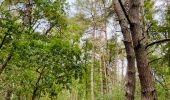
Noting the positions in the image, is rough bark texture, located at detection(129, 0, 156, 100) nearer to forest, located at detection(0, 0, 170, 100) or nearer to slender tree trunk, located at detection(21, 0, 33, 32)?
forest, located at detection(0, 0, 170, 100)

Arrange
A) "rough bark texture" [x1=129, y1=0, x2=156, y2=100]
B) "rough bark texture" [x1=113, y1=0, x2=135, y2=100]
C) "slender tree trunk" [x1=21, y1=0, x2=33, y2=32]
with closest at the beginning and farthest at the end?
"rough bark texture" [x1=129, y1=0, x2=156, y2=100] → "rough bark texture" [x1=113, y1=0, x2=135, y2=100] → "slender tree trunk" [x1=21, y1=0, x2=33, y2=32]

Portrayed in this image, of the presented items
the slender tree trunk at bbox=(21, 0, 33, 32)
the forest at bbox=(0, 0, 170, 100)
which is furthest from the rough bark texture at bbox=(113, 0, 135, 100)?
the slender tree trunk at bbox=(21, 0, 33, 32)

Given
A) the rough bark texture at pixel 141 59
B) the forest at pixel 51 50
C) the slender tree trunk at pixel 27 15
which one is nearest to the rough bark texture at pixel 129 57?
the forest at pixel 51 50

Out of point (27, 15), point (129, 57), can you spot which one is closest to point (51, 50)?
point (27, 15)

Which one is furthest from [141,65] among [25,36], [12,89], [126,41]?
[12,89]

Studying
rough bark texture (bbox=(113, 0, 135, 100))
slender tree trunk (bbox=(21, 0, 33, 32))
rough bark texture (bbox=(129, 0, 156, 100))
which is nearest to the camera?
rough bark texture (bbox=(129, 0, 156, 100))

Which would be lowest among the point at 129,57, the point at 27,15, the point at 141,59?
the point at 141,59

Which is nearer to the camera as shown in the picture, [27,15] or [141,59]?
[141,59]

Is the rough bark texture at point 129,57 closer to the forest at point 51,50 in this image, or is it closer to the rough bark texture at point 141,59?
the forest at point 51,50

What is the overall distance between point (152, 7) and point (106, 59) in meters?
16.3

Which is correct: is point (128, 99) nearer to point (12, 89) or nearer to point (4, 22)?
point (4, 22)

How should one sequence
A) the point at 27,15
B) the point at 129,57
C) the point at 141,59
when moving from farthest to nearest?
the point at 27,15, the point at 129,57, the point at 141,59

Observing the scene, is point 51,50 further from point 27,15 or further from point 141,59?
point 141,59

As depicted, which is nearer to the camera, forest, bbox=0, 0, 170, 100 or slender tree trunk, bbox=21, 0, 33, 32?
forest, bbox=0, 0, 170, 100
